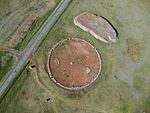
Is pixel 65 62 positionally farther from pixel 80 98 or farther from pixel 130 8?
pixel 130 8

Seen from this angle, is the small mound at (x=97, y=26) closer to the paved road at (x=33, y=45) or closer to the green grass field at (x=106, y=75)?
the green grass field at (x=106, y=75)

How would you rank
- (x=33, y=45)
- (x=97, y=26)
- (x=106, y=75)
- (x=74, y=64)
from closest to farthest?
(x=106, y=75), (x=74, y=64), (x=33, y=45), (x=97, y=26)

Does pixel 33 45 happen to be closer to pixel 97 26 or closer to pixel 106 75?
pixel 97 26

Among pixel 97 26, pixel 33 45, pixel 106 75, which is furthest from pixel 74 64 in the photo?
pixel 97 26

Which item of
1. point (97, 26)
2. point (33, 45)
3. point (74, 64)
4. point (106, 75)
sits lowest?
point (106, 75)

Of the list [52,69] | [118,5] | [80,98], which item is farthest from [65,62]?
[118,5]

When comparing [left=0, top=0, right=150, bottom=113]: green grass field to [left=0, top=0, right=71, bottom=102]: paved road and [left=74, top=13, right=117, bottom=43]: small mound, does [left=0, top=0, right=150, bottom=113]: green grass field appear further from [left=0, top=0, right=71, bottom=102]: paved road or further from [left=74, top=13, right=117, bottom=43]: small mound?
[left=74, top=13, right=117, bottom=43]: small mound

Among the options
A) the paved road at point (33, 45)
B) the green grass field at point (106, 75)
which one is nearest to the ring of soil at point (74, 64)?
the green grass field at point (106, 75)

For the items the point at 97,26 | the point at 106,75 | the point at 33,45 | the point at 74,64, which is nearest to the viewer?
the point at 106,75
